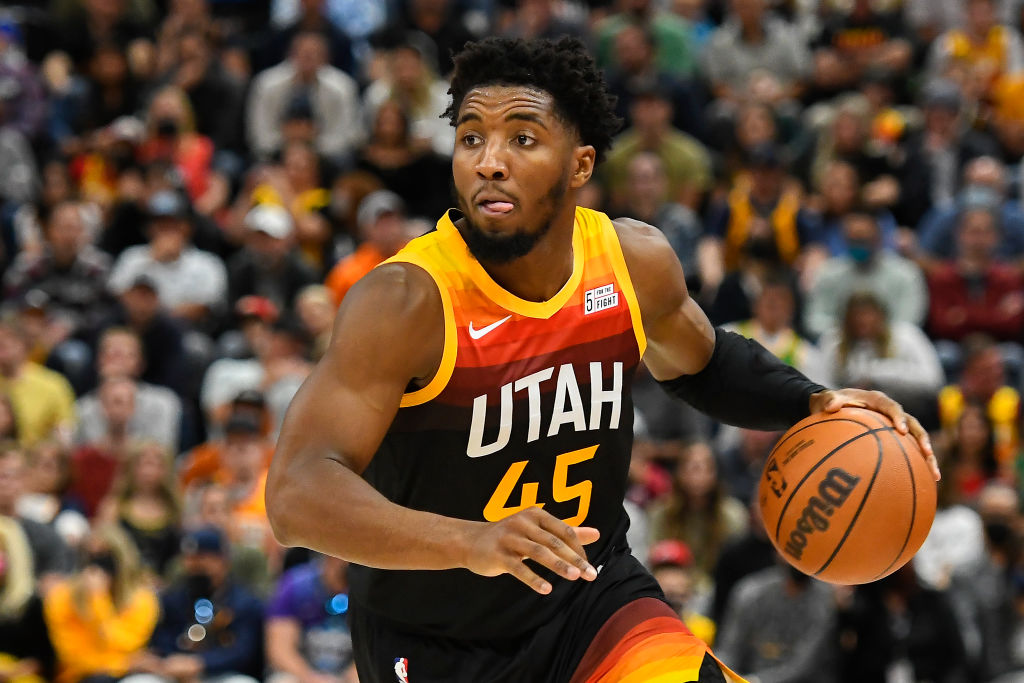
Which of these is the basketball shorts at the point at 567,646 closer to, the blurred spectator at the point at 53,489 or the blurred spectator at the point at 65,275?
the blurred spectator at the point at 53,489

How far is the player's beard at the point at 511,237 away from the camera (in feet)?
12.8

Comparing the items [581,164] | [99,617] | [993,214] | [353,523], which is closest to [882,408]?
[581,164]

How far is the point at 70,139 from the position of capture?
12.3 m

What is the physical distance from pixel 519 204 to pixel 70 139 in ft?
30.6

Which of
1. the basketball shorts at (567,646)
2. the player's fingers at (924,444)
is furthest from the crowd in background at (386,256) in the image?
the basketball shorts at (567,646)

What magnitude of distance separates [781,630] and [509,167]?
481cm

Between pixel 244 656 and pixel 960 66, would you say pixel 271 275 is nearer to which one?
pixel 244 656

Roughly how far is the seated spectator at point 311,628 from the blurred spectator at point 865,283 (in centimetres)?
415

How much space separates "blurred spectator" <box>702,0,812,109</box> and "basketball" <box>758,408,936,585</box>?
911 cm

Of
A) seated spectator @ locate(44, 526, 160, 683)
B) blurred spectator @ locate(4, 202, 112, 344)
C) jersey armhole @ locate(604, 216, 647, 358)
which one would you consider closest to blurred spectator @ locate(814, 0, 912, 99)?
blurred spectator @ locate(4, 202, 112, 344)

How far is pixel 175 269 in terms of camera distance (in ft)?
35.7

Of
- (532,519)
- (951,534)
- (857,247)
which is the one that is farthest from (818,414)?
(857,247)

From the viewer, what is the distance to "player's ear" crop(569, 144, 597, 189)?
4.03 metres

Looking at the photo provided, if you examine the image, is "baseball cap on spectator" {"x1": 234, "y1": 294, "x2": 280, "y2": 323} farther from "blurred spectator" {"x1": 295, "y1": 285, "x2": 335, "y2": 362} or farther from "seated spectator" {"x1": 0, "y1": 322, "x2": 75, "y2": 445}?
"seated spectator" {"x1": 0, "y1": 322, "x2": 75, "y2": 445}
